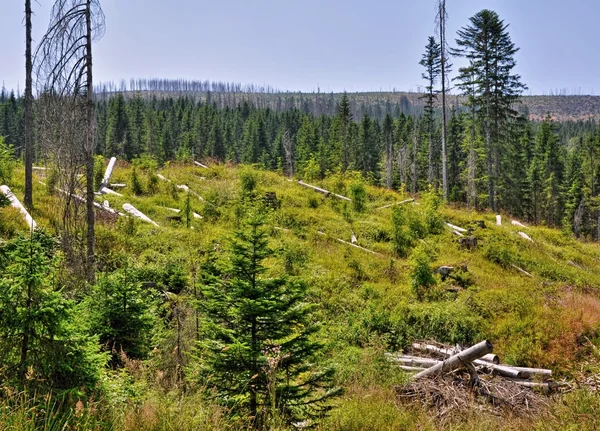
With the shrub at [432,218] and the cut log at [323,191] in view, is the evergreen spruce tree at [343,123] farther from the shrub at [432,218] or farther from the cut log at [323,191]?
the shrub at [432,218]

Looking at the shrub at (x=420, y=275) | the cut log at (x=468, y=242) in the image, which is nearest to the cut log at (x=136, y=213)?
the shrub at (x=420, y=275)

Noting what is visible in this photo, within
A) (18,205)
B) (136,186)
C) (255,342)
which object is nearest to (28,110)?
(136,186)

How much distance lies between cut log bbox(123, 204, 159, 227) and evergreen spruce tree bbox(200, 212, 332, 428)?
844 cm

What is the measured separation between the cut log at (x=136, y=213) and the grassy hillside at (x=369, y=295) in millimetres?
410

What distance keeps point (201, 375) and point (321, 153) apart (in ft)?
174

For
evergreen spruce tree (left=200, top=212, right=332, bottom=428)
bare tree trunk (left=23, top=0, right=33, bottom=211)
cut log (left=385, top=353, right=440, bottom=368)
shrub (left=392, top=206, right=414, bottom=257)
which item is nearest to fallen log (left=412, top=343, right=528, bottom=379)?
cut log (left=385, top=353, right=440, bottom=368)

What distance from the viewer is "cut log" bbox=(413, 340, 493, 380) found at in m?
6.31

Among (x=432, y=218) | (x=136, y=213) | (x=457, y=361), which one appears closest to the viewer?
(x=457, y=361)

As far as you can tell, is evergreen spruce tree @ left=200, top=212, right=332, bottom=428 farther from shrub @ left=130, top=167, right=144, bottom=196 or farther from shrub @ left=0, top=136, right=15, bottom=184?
shrub @ left=0, top=136, right=15, bottom=184

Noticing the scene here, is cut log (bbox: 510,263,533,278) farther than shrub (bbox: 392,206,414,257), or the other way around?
shrub (bbox: 392,206,414,257)

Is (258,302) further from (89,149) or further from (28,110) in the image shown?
(28,110)

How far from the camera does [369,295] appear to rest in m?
10.2

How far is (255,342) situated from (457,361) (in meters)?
3.98

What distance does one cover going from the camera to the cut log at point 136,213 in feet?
40.2
